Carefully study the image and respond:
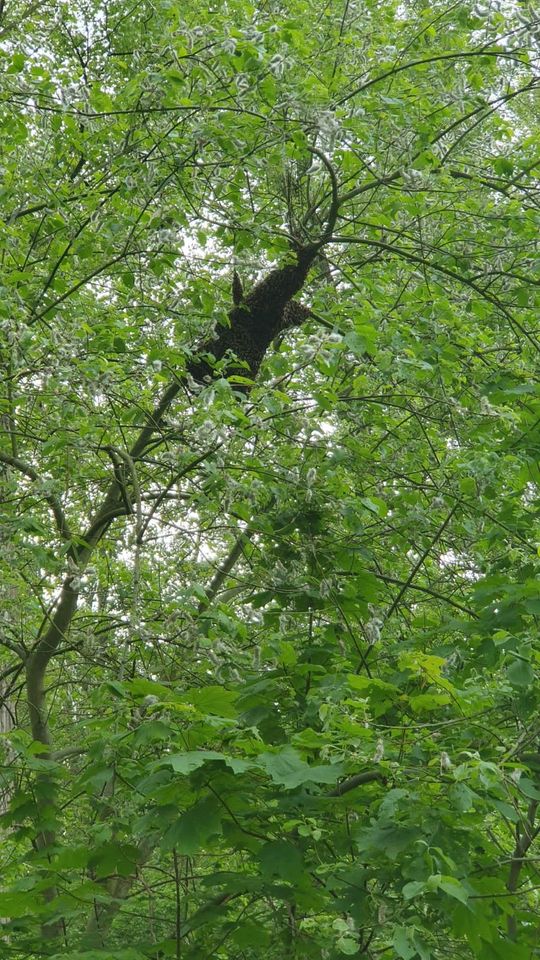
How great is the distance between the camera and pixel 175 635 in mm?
4535

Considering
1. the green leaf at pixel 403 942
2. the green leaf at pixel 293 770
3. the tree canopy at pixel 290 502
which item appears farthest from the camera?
the tree canopy at pixel 290 502

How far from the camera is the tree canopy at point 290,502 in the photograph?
3.46 metres

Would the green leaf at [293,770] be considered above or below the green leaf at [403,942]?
above

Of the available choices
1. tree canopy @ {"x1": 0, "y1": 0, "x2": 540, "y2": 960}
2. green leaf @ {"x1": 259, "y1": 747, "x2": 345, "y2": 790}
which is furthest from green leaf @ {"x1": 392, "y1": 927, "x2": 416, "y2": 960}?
green leaf @ {"x1": 259, "y1": 747, "x2": 345, "y2": 790}

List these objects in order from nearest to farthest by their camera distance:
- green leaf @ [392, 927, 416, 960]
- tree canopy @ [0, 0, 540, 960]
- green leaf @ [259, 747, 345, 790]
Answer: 1. green leaf @ [392, 927, 416, 960]
2. green leaf @ [259, 747, 345, 790]
3. tree canopy @ [0, 0, 540, 960]

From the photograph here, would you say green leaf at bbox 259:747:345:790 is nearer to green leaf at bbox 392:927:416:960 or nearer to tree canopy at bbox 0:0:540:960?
tree canopy at bbox 0:0:540:960

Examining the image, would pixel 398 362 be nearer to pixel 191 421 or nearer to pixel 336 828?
pixel 191 421

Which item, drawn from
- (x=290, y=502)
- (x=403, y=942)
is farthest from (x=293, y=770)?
(x=290, y=502)

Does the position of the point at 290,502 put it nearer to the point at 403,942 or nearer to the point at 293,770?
the point at 293,770

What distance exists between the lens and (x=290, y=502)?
4.73 m

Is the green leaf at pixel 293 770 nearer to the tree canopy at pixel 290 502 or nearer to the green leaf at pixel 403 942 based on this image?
the tree canopy at pixel 290 502

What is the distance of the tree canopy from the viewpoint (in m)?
3.46

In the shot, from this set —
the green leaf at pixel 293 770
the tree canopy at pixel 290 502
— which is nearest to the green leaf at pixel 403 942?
the tree canopy at pixel 290 502

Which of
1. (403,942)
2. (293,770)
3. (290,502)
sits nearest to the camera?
(403,942)
